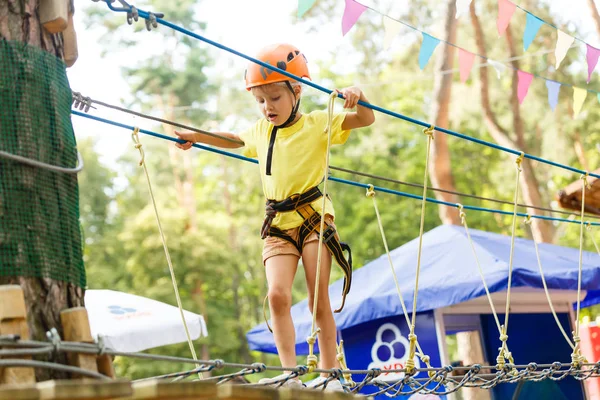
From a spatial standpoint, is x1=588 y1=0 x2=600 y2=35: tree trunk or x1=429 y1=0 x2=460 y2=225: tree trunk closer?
x1=588 y1=0 x2=600 y2=35: tree trunk

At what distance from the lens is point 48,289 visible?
1590mm

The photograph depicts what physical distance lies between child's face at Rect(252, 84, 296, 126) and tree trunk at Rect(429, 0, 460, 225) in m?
6.47

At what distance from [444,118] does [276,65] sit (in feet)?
23.0

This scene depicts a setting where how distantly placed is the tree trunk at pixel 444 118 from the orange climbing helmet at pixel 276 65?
6.38 meters

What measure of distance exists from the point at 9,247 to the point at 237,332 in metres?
19.0

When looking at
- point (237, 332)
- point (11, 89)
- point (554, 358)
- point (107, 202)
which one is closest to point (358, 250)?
point (237, 332)

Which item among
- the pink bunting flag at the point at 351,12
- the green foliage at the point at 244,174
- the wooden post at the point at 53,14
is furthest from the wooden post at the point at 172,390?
the green foliage at the point at 244,174

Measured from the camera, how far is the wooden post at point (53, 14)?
67.8 inches

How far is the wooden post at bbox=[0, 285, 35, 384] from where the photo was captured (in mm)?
1427

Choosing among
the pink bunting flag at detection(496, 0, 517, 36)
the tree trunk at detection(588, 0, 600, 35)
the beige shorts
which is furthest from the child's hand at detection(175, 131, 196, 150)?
the tree trunk at detection(588, 0, 600, 35)

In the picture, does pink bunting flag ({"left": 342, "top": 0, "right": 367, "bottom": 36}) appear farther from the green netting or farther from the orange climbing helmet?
the green netting

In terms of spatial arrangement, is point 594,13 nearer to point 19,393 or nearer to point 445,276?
point 445,276

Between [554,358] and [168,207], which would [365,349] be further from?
[168,207]

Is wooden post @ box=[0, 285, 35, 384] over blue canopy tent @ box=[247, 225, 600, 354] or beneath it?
beneath
